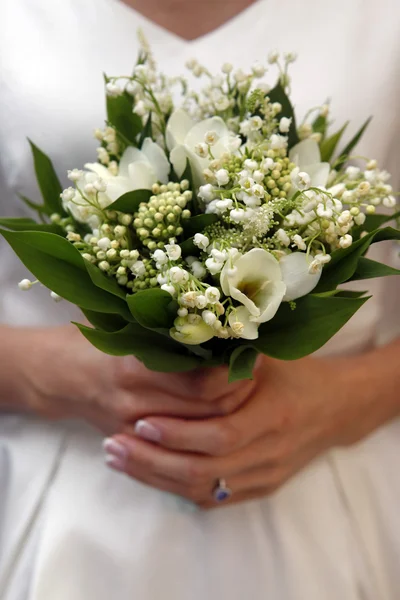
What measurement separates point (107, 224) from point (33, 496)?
0.44m

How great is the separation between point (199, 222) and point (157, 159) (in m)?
0.10

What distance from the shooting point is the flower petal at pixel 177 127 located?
1.89 ft

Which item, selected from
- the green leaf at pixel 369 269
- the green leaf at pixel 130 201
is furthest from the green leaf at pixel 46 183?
the green leaf at pixel 369 269

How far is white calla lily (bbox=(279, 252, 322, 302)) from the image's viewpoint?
50 centimetres

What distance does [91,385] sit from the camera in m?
0.75

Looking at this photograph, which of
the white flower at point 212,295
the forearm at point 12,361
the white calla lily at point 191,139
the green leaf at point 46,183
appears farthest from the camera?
the forearm at point 12,361

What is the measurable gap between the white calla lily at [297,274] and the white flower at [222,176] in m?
0.09

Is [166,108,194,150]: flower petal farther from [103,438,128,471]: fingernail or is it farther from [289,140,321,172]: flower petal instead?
[103,438,128,471]: fingernail

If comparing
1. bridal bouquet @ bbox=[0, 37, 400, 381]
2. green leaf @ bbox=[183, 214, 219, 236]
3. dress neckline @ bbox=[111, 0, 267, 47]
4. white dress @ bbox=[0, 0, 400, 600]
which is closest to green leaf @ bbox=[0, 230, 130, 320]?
bridal bouquet @ bbox=[0, 37, 400, 381]

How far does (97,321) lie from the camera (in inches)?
22.7

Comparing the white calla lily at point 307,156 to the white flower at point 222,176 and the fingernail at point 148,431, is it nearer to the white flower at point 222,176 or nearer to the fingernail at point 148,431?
the white flower at point 222,176

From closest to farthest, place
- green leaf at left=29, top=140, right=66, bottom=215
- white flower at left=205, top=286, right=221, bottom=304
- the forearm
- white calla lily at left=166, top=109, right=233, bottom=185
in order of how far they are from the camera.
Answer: white flower at left=205, top=286, right=221, bottom=304, white calla lily at left=166, top=109, right=233, bottom=185, green leaf at left=29, top=140, right=66, bottom=215, the forearm

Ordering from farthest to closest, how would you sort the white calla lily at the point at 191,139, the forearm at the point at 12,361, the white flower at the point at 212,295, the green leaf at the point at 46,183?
the forearm at the point at 12,361
the green leaf at the point at 46,183
the white calla lily at the point at 191,139
the white flower at the point at 212,295

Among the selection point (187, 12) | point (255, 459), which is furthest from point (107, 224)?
point (187, 12)
